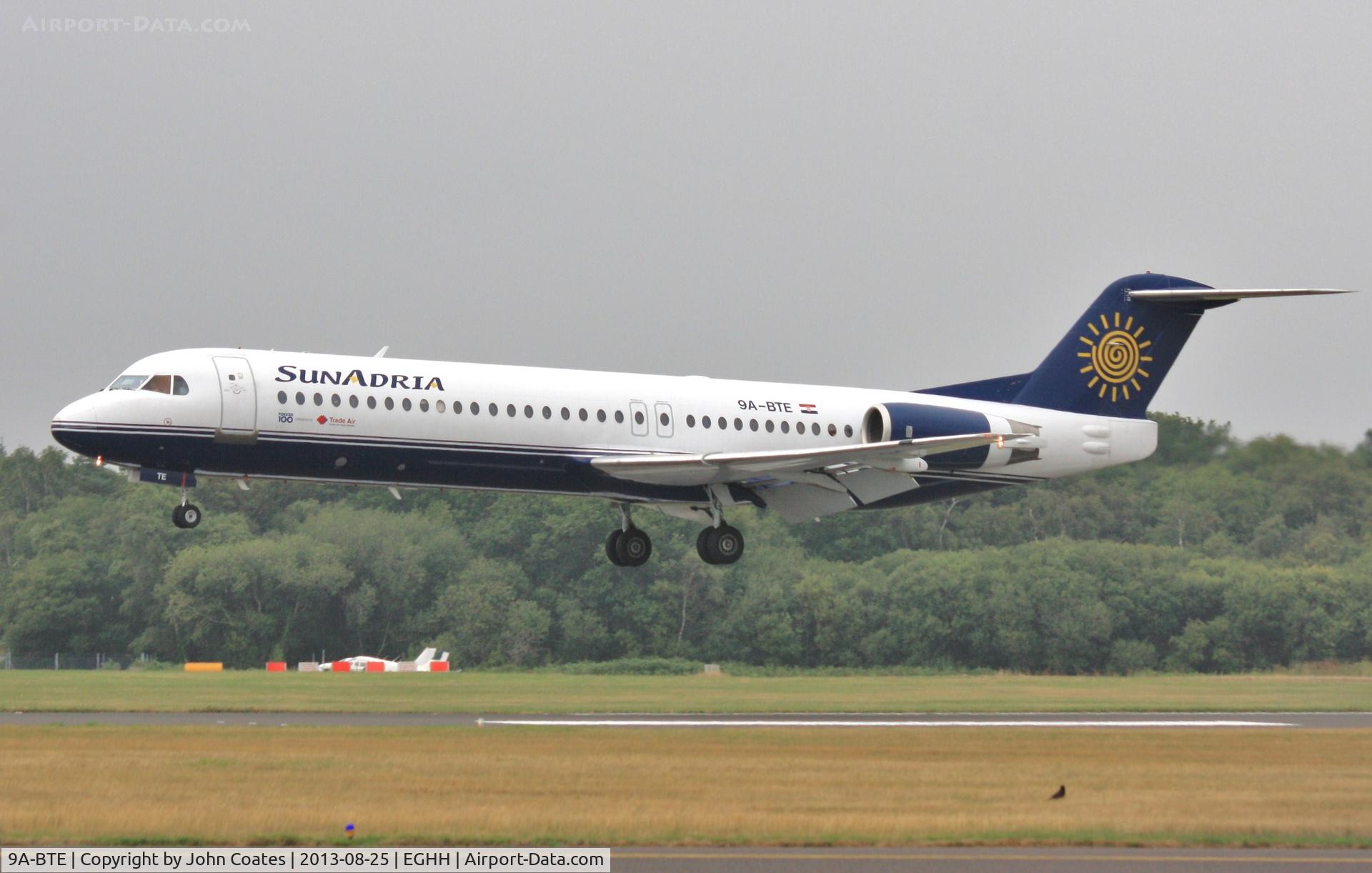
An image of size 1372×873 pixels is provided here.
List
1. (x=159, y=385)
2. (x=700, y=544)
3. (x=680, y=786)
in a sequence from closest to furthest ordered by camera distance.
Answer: (x=680, y=786) → (x=159, y=385) → (x=700, y=544)

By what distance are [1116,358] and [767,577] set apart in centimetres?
1995

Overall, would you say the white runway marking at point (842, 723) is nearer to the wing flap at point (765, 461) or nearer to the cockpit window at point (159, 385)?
the wing flap at point (765, 461)

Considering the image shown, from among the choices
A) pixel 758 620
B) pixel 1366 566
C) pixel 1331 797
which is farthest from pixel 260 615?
pixel 1331 797

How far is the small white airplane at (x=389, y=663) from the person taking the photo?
54853 millimetres

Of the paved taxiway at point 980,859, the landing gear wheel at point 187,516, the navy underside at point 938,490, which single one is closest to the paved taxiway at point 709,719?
the landing gear wheel at point 187,516

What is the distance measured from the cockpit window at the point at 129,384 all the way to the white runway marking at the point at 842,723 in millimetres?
8575

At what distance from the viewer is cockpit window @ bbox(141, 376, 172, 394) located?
106 ft

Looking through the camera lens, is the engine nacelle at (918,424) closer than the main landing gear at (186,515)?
No

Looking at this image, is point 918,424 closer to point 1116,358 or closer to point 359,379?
point 1116,358

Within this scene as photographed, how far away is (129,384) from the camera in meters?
32.3

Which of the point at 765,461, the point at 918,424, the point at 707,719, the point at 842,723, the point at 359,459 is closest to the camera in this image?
the point at 359,459

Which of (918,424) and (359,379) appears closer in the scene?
→ (359,379)

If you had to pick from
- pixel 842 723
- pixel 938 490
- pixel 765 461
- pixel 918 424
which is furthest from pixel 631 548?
pixel 938 490

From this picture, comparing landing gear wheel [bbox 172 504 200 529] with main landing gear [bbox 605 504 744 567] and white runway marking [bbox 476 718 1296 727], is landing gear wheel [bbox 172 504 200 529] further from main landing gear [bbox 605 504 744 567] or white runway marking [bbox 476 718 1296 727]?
main landing gear [bbox 605 504 744 567]
